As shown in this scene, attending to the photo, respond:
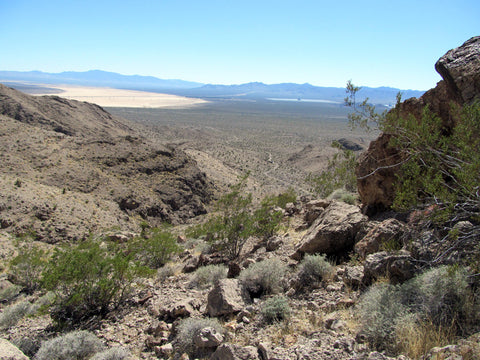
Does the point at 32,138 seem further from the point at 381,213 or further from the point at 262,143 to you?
the point at 262,143

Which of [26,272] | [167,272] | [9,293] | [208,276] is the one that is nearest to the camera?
[208,276]

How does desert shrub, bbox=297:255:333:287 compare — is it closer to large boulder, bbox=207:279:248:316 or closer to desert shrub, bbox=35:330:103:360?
large boulder, bbox=207:279:248:316

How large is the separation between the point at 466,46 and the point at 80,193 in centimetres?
2127

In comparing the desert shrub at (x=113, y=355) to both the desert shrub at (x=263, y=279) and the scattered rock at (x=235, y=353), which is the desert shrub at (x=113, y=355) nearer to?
the scattered rock at (x=235, y=353)

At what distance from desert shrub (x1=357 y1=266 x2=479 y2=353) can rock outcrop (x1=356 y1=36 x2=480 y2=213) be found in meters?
1.86

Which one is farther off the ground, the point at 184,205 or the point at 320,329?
the point at 320,329

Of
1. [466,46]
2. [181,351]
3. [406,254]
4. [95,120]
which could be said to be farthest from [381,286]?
[95,120]

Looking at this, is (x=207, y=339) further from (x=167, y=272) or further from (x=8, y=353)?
(x=167, y=272)

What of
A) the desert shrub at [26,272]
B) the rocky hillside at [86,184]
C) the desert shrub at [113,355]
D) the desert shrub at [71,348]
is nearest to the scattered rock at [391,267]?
the desert shrub at [113,355]

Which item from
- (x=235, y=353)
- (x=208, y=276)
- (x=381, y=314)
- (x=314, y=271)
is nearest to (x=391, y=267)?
(x=381, y=314)

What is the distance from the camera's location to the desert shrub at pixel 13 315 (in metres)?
7.46

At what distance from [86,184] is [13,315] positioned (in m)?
16.0

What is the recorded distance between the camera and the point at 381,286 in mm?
5012

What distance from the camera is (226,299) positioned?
5.92 metres
